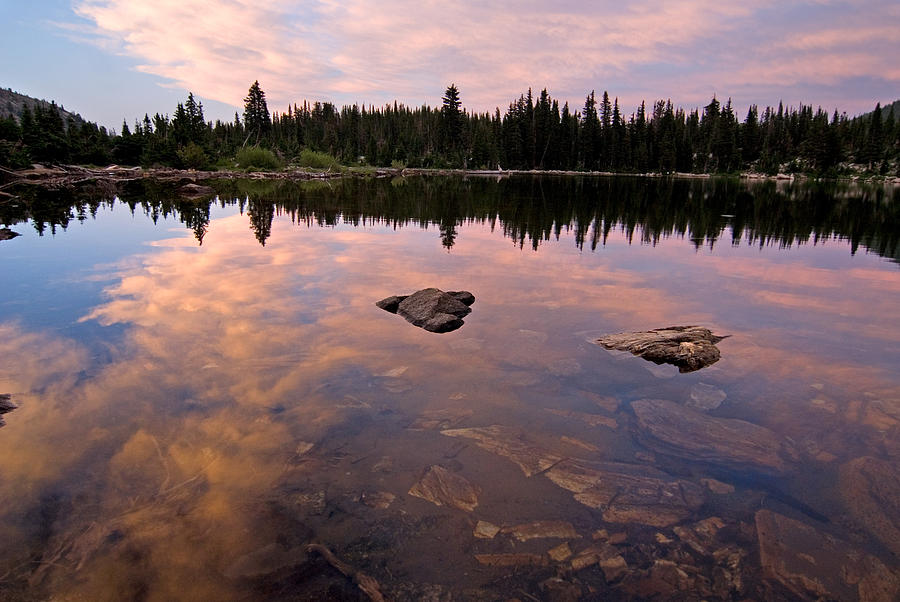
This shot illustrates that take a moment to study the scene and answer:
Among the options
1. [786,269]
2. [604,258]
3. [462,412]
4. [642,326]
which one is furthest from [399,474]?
[786,269]

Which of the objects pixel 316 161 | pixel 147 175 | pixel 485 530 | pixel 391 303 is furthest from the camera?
pixel 316 161

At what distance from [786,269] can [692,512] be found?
58.4 ft

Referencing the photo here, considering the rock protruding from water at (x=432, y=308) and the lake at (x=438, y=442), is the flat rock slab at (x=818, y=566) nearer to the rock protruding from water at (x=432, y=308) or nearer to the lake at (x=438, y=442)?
the lake at (x=438, y=442)

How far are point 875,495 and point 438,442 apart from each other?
5448mm

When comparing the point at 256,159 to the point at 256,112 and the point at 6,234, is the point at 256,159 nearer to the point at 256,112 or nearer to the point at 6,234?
the point at 256,112

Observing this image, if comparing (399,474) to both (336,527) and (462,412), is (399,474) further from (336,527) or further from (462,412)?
(462,412)

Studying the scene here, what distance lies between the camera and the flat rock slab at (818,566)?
15.6 ft

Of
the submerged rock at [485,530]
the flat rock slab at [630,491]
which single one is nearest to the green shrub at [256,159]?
the flat rock slab at [630,491]

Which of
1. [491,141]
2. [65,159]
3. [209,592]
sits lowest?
[209,592]

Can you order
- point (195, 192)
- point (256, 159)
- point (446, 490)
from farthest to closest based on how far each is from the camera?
point (256, 159) < point (195, 192) < point (446, 490)

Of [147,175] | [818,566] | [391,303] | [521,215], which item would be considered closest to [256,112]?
[147,175]

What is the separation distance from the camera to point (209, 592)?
457 centimetres

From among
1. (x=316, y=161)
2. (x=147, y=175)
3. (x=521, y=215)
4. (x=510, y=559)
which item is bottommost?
(x=510, y=559)

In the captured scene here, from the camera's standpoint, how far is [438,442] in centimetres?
704
